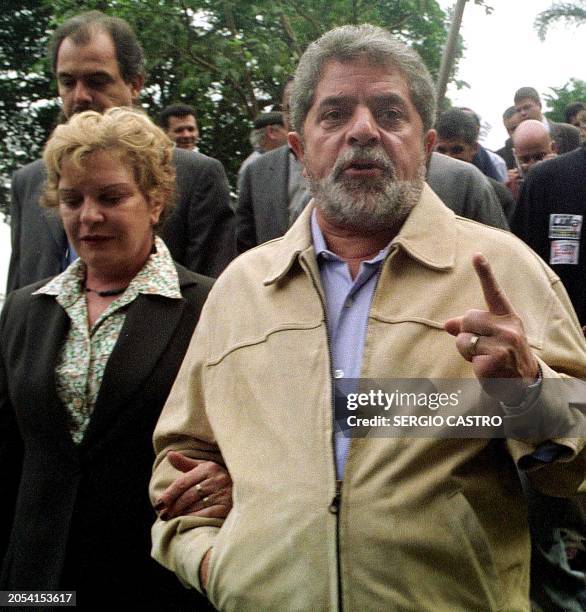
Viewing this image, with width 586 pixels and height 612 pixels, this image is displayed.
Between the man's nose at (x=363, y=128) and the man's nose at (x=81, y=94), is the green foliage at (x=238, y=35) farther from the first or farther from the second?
the man's nose at (x=363, y=128)

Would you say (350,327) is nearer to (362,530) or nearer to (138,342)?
(362,530)

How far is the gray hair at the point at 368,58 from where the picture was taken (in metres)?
2.55

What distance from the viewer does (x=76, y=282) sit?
296cm

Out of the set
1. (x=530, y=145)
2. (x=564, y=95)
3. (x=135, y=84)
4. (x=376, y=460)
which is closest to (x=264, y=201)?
(x=135, y=84)

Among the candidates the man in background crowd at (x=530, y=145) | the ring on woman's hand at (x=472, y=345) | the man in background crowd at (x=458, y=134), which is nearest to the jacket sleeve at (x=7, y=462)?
the ring on woman's hand at (x=472, y=345)

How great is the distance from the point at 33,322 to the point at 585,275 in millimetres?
2155

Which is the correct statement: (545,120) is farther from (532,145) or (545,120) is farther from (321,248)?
(321,248)

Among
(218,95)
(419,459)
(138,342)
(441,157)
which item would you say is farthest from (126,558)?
(218,95)

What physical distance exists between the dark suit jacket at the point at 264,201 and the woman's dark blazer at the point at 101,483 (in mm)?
1272

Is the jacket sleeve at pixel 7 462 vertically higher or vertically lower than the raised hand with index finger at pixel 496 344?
lower

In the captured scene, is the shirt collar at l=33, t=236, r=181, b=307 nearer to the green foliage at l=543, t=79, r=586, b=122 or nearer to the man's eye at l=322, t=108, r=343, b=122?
the man's eye at l=322, t=108, r=343, b=122

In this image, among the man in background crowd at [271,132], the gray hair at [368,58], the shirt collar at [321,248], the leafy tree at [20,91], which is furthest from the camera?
the leafy tree at [20,91]

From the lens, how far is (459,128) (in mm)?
5070

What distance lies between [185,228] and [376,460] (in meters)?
1.80
